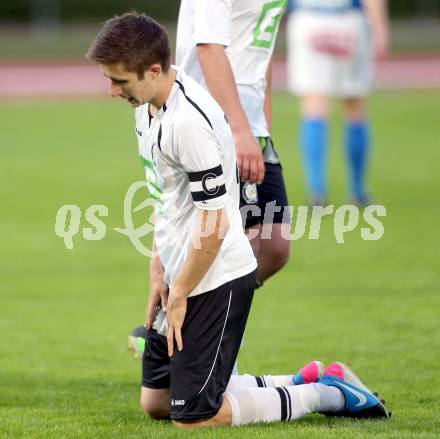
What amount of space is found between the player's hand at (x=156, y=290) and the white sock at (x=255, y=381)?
0.37 m

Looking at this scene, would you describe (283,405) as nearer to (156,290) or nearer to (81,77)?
(156,290)

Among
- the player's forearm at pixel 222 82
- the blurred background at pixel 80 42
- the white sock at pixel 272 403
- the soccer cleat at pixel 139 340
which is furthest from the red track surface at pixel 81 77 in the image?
the white sock at pixel 272 403

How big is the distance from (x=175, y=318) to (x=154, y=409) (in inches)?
18.0

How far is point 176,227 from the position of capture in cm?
412

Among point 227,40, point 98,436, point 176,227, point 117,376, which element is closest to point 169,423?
point 98,436

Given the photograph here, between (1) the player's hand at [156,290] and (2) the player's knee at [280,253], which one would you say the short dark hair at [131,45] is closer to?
(1) the player's hand at [156,290]

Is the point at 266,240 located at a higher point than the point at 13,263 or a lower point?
higher

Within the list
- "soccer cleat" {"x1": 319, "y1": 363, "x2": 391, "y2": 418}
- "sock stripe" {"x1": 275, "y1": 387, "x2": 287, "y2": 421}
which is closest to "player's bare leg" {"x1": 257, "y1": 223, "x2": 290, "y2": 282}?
"soccer cleat" {"x1": 319, "y1": 363, "x2": 391, "y2": 418}

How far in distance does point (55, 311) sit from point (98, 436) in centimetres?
275

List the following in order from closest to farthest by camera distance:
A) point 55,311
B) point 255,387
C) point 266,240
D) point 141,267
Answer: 1. point 255,387
2. point 266,240
3. point 55,311
4. point 141,267

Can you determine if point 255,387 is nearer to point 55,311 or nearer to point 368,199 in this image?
point 55,311

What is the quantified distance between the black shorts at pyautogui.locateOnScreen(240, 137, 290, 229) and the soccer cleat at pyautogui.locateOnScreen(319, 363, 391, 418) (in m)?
0.71

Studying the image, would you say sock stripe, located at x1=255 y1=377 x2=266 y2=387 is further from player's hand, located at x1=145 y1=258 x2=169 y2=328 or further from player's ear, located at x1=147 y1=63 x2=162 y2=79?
player's ear, located at x1=147 y1=63 x2=162 y2=79

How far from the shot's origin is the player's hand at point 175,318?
3.98 m
